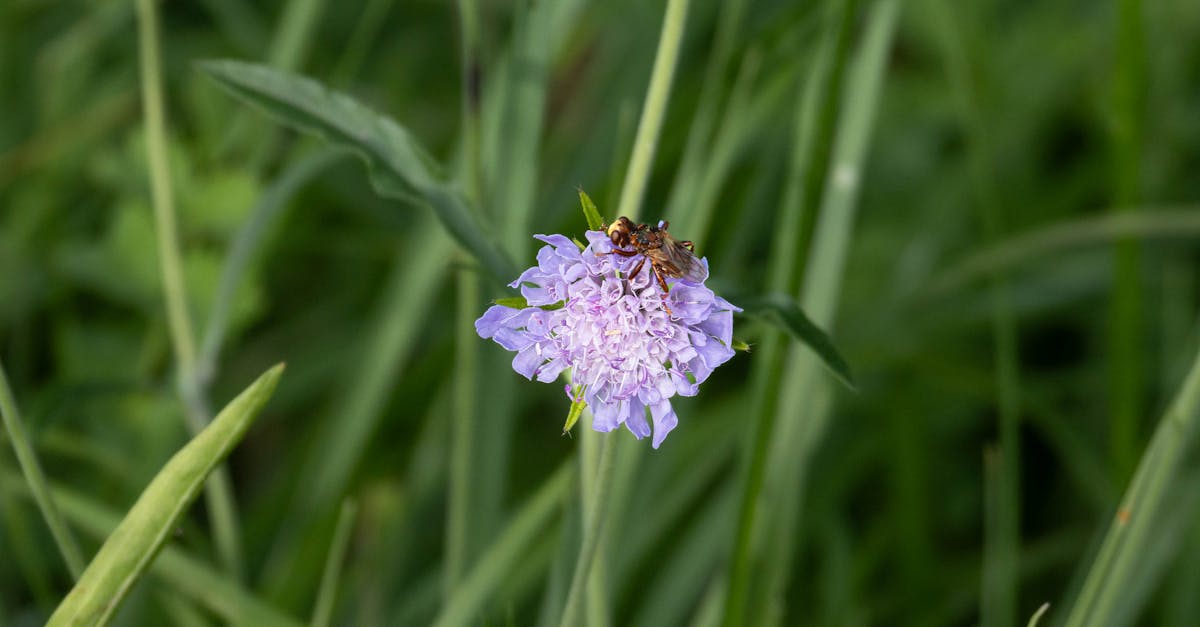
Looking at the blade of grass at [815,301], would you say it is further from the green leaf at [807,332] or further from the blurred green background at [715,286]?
the green leaf at [807,332]

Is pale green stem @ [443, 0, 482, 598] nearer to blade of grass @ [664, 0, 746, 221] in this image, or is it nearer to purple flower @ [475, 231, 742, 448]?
blade of grass @ [664, 0, 746, 221]

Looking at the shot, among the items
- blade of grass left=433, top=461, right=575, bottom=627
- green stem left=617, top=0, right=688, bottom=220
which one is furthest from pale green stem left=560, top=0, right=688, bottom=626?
blade of grass left=433, top=461, right=575, bottom=627

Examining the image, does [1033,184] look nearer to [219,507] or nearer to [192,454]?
[219,507]

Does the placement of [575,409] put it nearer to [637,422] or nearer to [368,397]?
[637,422]

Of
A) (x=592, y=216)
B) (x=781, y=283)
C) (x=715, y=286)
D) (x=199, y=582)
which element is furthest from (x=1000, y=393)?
(x=199, y=582)

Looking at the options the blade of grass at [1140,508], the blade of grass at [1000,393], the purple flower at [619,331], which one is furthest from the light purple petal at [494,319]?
the blade of grass at [1000,393]

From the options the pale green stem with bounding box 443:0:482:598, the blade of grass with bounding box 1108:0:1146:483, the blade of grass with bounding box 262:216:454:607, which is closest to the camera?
the pale green stem with bounding box 443:0:482:598
